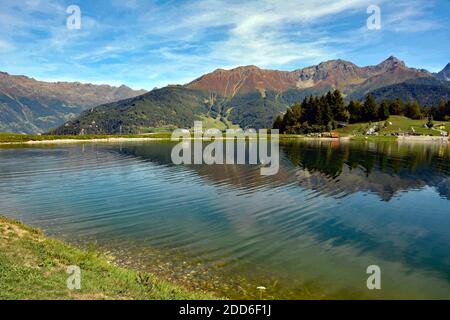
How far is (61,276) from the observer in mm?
18969

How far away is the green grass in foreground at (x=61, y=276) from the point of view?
1653 cm

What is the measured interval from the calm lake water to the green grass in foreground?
2.64 metres

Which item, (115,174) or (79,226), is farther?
(115,174)

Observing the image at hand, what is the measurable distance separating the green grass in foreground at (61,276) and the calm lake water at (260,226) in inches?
104

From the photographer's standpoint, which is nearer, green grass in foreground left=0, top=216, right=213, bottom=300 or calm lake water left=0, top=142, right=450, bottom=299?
green grass in foreground left=0, top=216, right=213, bottom=300

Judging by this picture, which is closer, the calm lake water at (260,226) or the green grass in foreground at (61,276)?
the green grass in foreground at (61,276)

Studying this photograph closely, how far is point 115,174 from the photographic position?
215 ft

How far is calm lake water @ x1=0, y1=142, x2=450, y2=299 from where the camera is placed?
73.1ft

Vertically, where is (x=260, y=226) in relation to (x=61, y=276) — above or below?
below

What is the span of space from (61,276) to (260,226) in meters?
18.3
